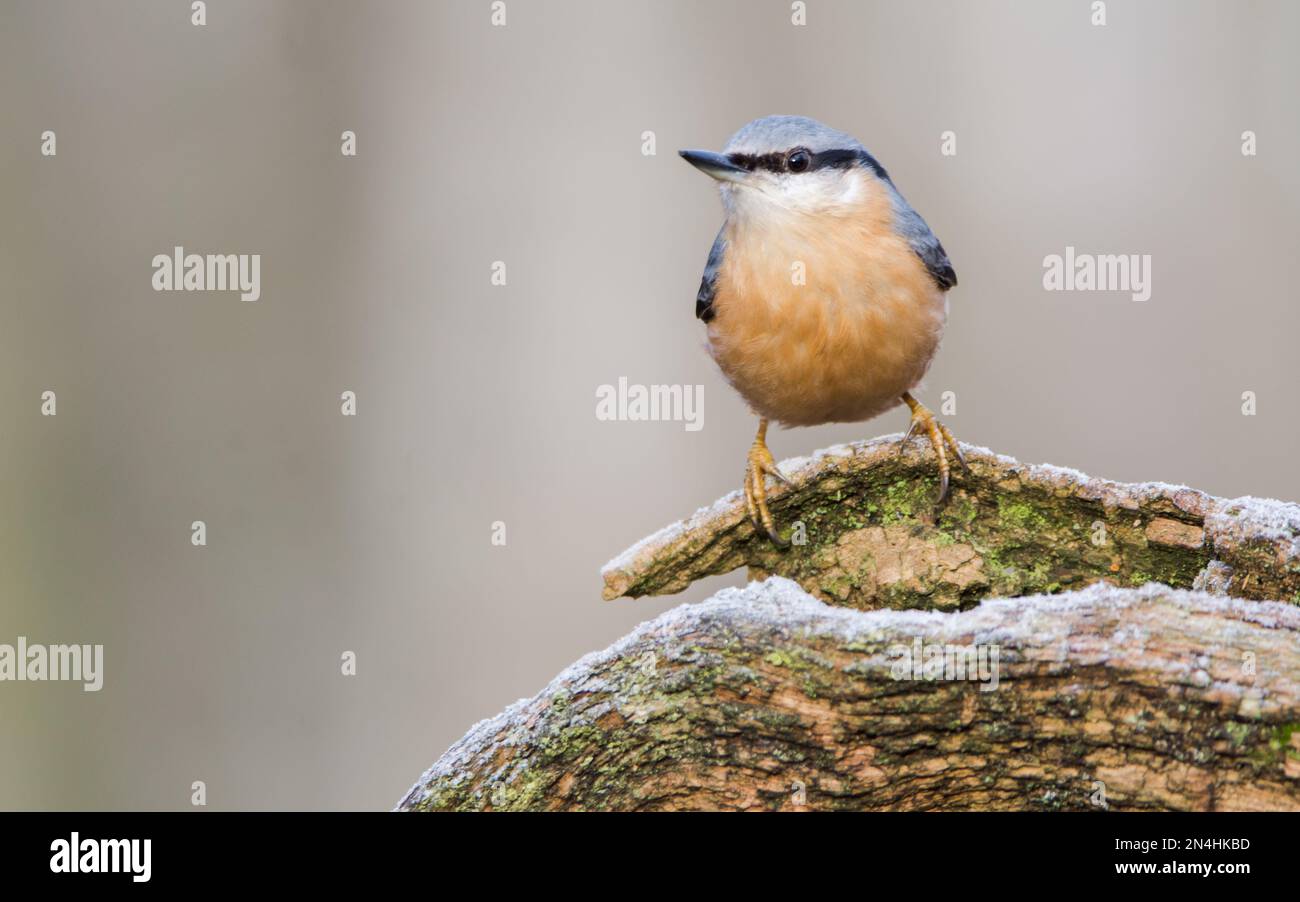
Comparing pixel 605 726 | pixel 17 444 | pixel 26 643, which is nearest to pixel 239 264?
pixel 17 444

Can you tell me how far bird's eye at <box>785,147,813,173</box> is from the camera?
2.44 m

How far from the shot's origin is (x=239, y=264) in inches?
158

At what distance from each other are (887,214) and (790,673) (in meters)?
1.37

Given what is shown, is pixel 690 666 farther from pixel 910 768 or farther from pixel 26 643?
pixel 26 643

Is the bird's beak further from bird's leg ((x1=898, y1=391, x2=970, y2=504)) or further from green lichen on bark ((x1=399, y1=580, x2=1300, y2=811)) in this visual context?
green lichen on bark ((x1=399, y1=580, x2=1300, y2=811))

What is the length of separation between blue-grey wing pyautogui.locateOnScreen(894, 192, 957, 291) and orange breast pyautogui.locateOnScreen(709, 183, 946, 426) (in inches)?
1.4

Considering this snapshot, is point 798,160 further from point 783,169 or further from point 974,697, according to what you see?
point 974,697

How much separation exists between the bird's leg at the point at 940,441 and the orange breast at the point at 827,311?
177mm

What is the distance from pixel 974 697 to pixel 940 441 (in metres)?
0.78

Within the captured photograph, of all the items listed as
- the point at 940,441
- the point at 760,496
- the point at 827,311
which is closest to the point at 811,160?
the point at 827,311

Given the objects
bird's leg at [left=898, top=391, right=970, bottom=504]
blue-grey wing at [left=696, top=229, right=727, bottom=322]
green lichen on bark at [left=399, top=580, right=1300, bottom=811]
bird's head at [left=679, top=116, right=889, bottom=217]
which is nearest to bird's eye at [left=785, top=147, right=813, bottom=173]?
bird's head at [left=679, top=116, right=889, bottom=217]

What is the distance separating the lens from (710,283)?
2643mm

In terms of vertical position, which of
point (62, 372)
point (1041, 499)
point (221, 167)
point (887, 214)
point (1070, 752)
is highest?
point (221, 167)

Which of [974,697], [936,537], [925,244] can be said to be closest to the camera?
[974,697]
